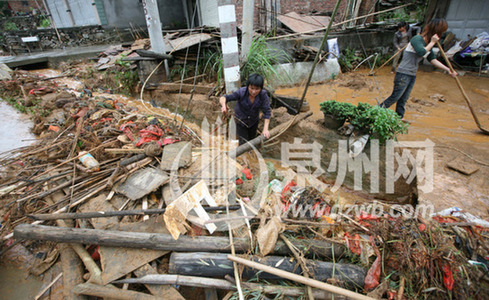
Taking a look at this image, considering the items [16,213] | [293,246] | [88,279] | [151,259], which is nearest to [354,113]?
[293,246]

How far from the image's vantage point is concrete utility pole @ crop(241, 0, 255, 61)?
168 inches

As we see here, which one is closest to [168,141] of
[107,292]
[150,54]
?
[107,292]

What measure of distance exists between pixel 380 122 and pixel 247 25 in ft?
10.6

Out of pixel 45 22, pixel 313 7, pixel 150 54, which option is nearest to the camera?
pixel 150 54

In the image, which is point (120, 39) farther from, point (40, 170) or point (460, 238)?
point (460, 238)

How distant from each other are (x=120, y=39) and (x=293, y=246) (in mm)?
14704

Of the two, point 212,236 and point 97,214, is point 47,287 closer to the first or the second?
point 97,214

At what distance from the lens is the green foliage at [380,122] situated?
3428mm

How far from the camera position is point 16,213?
2799 millimetres

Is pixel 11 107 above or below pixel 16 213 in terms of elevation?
above

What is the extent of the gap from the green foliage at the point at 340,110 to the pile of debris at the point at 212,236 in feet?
5.36

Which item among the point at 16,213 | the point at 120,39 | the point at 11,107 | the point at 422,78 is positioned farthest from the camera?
the point at 120,39

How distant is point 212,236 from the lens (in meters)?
2.43

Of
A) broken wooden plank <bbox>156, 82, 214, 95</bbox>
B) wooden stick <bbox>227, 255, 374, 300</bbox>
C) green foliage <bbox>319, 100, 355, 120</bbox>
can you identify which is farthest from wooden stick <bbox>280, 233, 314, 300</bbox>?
broken wooden plank <bbox>156, 82, 214, 95</bbox>
